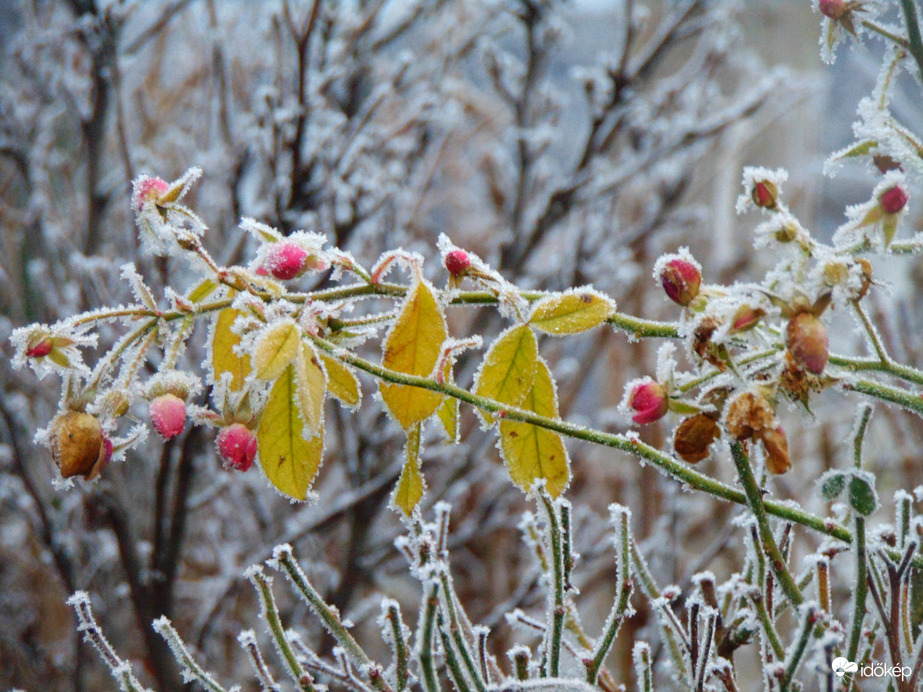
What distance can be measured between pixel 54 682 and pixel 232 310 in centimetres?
168

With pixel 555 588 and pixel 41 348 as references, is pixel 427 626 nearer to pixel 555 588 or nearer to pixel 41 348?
pixel 555 588

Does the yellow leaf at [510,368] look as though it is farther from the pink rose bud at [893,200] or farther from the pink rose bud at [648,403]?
the pink rose bud at [893,200]

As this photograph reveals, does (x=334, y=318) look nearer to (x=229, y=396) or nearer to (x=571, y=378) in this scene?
(x=229, y=396)

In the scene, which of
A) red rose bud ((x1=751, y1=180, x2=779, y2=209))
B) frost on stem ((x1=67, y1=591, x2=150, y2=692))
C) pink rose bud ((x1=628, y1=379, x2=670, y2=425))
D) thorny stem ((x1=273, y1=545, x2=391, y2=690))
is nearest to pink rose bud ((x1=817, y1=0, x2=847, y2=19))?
red rose bud ((x1=751, y1=180, x2=779, y2=209))

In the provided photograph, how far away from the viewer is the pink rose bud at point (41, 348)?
40 cm

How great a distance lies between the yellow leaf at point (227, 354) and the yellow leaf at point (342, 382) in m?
0.05

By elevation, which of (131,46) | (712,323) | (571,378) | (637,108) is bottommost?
(712,323)

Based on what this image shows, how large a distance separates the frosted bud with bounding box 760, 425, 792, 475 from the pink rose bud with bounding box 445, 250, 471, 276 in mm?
181

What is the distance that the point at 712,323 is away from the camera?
37 centimetres

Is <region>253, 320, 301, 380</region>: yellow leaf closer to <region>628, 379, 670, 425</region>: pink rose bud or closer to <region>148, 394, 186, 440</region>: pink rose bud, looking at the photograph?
<region>148, 394, 186, 440</region>: pink rose bud

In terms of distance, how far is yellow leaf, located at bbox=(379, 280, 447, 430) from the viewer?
0.40 meters

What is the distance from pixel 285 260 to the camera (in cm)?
41

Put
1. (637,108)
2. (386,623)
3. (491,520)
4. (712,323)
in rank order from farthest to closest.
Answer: (491,520), (637,108), (386,623), (712,323)

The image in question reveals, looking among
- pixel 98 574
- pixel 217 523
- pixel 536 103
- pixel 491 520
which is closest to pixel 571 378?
pixel 491 520
